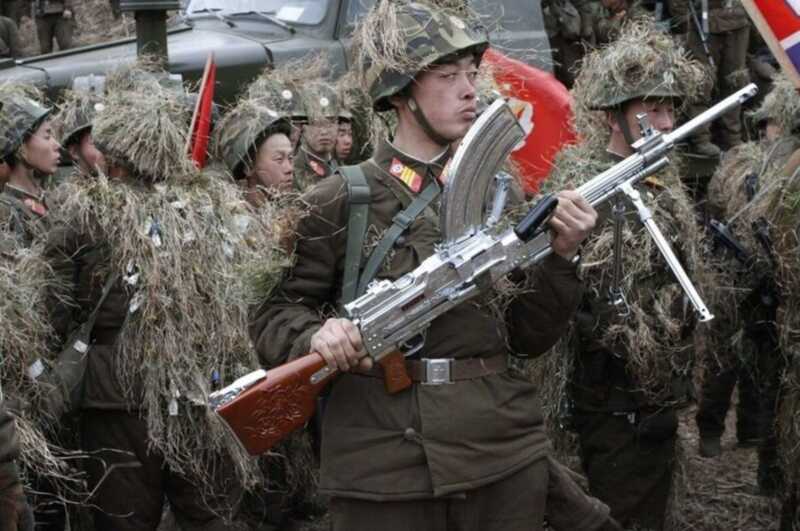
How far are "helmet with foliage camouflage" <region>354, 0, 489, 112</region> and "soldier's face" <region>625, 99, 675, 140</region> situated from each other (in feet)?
5.77

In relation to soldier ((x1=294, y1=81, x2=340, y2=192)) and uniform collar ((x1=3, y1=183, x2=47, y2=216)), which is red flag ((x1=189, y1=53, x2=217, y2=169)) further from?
soldier ((x1=294, y1=81, x2=340, y2=192))

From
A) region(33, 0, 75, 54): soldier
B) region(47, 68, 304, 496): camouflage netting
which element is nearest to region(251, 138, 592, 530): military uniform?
region(47, 68, 304, 496): camouflage netting

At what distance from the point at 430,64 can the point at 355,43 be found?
1.03 ft

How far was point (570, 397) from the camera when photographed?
586 cm

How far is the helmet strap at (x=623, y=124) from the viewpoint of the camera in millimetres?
5914

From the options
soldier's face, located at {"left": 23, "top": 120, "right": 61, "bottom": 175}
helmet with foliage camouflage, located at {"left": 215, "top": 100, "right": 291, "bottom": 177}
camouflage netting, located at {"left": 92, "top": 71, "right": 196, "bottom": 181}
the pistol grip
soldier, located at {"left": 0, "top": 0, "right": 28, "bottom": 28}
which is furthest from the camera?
soldier, located at {"left": 0, "top": 0, "right": 28, "bottom": 28}

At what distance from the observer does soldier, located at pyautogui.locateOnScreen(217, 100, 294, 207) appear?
6.87m

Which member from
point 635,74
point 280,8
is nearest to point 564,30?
point 280,8

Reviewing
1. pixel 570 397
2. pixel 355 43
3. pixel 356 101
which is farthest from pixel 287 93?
pixel 355 43

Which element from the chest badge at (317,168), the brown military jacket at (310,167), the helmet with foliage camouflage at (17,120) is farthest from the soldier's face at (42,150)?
the chest badge at (317,168)

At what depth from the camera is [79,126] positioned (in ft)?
22.0

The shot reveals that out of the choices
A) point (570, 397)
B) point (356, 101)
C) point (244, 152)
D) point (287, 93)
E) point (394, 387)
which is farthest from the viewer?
point (356, 101)

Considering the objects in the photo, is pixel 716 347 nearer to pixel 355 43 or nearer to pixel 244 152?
pixel 244 152

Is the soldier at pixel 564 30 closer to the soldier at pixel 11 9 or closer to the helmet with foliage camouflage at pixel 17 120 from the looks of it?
the helmet with foliage camouflage at pixel 17 120
